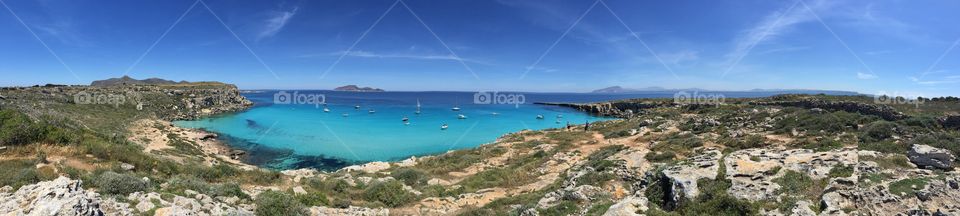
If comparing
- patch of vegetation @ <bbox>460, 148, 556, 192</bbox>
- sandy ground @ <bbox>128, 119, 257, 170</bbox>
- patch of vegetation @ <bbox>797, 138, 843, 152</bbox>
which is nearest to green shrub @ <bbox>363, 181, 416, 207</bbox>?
patch of vegetation @ <bbox>460, 148, 556, 192</bbox>

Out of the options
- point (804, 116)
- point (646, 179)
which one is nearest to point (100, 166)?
point (646, 179)

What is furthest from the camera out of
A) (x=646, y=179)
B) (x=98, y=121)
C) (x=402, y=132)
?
(x=402, y=132)

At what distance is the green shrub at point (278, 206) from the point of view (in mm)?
10492

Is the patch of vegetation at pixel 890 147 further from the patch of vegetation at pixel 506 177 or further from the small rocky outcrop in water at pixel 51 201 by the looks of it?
the small rocky outcrop in water at pixel 51 201

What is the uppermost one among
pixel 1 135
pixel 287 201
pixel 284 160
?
pixel 1 135

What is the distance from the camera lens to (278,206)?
10758 mm

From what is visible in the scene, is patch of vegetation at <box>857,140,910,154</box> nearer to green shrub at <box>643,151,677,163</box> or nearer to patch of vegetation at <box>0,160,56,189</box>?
green shrub at <box>643,151,677,163</box>

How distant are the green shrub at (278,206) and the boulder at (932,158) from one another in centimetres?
1845

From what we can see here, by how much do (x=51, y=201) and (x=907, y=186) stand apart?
1826 centimetres

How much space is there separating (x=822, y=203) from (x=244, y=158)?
122 feet

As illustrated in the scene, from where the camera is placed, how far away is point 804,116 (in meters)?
27.0

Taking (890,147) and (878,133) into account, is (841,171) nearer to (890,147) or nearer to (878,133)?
(890,147)

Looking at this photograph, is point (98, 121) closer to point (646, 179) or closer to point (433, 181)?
point (433, 181)

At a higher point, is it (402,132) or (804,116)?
(804,116)
